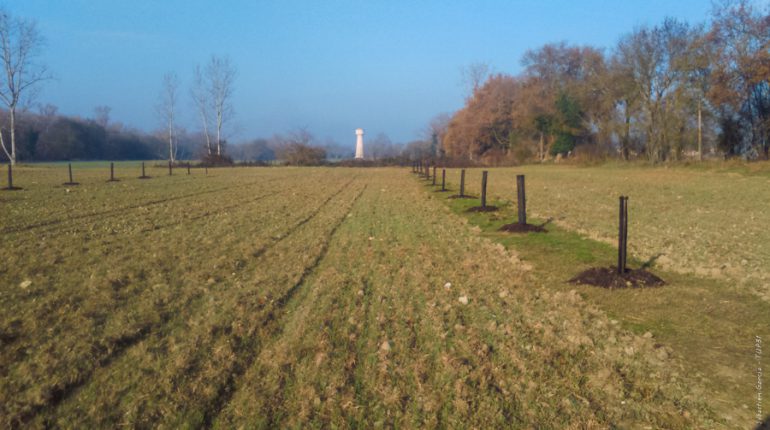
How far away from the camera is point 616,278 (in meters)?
6.29

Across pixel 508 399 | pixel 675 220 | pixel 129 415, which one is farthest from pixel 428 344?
pixel 675 220

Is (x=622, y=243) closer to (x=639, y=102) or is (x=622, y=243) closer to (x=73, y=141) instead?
(x=639, y=102)

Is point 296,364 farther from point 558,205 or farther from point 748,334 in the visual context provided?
point 558,205

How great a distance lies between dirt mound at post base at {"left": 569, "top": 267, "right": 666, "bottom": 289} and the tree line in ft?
113

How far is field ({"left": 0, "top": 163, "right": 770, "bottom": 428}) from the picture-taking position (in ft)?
10.9

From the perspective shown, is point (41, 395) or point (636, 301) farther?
point (636, 301)

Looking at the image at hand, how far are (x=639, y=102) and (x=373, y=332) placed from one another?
47.9 metres

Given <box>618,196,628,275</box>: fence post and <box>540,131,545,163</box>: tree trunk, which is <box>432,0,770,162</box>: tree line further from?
<box>618,196,628,275</box>: fence post

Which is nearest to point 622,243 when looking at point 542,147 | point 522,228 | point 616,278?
point 616,278

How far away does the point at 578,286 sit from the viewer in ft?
20.6

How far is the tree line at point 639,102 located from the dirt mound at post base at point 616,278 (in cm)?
3450

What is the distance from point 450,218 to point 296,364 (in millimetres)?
9892

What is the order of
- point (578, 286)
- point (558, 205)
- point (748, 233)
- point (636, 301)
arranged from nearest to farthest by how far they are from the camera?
point (636, 301) → point (578, 286) → point (748, 233) → point (558, 205)

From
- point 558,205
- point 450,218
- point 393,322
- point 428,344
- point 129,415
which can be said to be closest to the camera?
point 129,415
